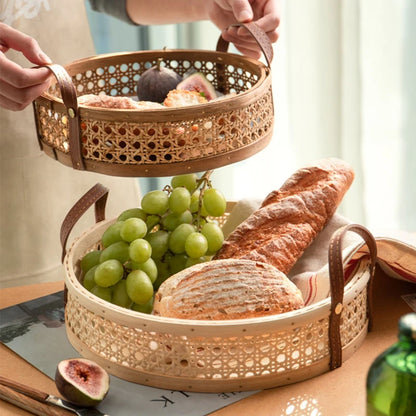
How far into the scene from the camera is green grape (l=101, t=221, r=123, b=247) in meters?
1.23

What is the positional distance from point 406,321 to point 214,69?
819 millimetres

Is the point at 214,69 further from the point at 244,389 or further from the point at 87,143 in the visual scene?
the point at 244,389

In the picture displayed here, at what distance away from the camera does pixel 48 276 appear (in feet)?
5.82

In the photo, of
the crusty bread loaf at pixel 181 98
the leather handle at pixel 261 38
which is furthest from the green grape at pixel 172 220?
the leather handle at pixel 261 38

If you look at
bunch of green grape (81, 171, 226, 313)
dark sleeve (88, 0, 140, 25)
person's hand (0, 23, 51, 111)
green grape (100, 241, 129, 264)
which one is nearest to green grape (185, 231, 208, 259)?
bunch of green grape (81, 171, 226, 313)

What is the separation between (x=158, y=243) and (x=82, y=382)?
32 cm

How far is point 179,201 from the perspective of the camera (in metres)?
1.25

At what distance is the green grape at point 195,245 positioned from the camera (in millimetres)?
1193

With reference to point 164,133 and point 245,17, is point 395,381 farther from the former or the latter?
point 245,17

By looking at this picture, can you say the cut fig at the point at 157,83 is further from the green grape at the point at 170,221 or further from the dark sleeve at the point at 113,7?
the dark sleeve at the point at 113,7

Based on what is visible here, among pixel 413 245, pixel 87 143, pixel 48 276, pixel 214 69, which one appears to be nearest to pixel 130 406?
pixel 87 143

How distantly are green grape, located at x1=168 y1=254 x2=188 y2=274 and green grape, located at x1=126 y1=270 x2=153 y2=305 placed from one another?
0.10 meters

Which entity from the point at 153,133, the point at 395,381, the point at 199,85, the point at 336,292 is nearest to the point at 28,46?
the point at 153,133

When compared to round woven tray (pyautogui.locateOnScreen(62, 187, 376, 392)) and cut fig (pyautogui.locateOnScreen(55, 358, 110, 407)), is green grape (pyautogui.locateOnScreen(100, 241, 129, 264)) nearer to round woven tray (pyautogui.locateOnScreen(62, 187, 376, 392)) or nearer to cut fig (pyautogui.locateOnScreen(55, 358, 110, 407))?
round woven tray (pyautogui.locateOnScreen(62, 187, 376, 392))
